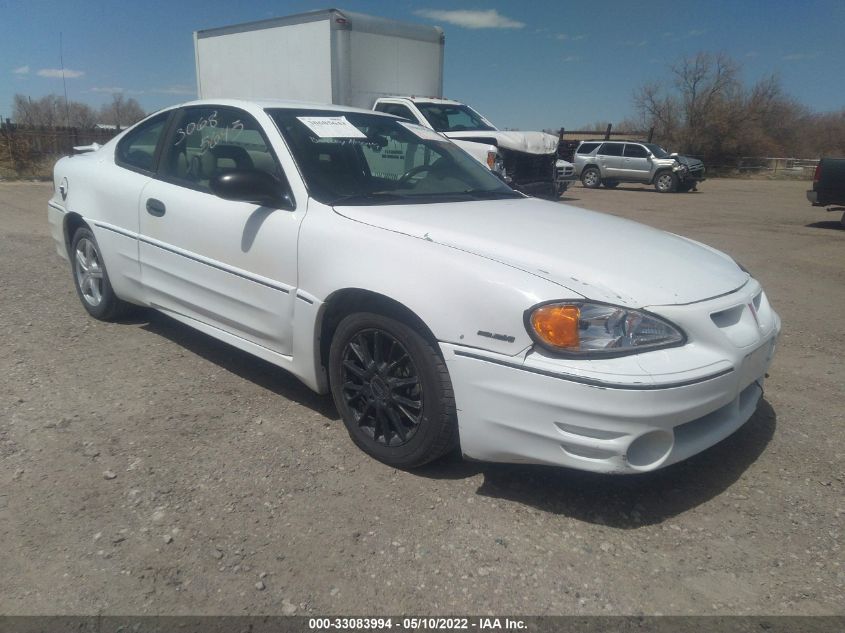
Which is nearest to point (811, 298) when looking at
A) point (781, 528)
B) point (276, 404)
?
point (781, 528)

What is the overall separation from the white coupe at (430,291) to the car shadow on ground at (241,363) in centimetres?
39

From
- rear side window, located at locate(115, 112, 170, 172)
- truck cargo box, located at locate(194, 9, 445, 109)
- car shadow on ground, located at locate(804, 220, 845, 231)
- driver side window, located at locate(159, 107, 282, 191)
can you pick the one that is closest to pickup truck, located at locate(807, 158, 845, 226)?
car shadow on ground, located at locate(804, 220, 845, 231)

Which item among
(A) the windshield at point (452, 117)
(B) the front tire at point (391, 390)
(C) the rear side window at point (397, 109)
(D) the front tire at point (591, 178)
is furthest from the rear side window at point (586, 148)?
(B) the front tire at point (391, 390)

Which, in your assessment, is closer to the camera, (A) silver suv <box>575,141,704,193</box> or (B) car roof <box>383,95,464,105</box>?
(B) car roof <box>383,95,464,105</box>

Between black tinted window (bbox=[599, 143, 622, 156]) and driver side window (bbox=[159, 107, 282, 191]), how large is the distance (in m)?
20.2

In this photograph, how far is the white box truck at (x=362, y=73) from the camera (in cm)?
1138

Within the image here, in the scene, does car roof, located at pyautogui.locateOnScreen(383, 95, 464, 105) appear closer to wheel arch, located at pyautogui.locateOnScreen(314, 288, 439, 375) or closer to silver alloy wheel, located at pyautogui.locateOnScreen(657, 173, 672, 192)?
wheel arch, located at pyautogui.locateOnScreen(314, 288, 439, 375)

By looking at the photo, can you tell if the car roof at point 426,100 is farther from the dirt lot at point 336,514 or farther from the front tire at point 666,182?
the front tire at point 666,182

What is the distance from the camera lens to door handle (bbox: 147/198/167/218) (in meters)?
3.87

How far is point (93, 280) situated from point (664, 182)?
20.3 metres

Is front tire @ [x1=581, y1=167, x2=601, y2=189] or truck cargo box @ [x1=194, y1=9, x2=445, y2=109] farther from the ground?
truck cargo box @ [x1=194, y1=9, x2=445, y2=109]

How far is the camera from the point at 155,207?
3918mm

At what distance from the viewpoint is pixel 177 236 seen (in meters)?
3.76

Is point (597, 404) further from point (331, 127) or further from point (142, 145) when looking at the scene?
point (142, 145)
